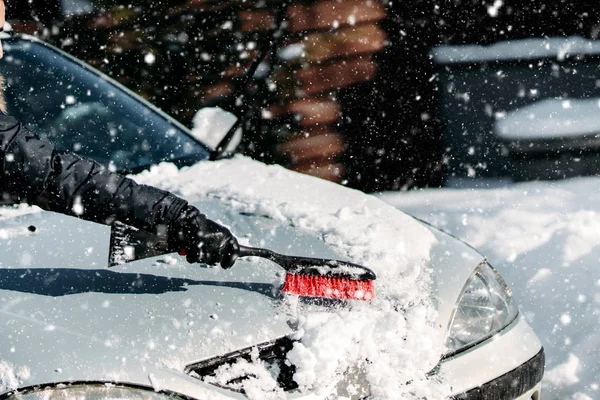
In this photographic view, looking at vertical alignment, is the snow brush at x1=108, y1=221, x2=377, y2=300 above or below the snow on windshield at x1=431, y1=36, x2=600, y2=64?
above

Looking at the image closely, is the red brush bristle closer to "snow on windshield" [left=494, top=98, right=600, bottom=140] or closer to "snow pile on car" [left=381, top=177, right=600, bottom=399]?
"snow pile on car" [left=381, top=177, right=600, bottom=399]

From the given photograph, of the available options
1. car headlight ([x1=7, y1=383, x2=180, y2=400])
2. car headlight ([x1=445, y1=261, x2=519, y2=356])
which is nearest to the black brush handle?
car headlight ([x1=445, y1=261, x2=519, y2=356])

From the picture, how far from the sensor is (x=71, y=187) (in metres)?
2.12

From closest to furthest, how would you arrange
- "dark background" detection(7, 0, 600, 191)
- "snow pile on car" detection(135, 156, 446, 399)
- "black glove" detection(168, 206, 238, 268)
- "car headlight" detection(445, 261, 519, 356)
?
1. "snow pile on car" detection(135, 156, 446, 399)
2. "black glove" detection(168, 206, 238, 268)
3. "car headlight" detection(445, 261, 519, 356)
4. "dark background" detection(7, 0, 600, 191)

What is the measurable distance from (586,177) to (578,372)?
10.2ft

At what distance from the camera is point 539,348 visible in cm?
250

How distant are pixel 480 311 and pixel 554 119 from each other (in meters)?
4.07

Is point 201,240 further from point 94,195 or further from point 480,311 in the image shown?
point 480,311

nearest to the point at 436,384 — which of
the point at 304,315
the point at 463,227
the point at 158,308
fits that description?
the point at 304,315

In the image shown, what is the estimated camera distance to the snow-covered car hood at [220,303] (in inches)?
69.9

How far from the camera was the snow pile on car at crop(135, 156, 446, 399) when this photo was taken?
194 cm

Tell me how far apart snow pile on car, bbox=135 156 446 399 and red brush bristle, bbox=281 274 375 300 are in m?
0.03

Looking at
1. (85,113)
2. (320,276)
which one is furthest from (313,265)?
(85,113)

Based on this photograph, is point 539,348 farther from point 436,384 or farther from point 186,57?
point 186,57
